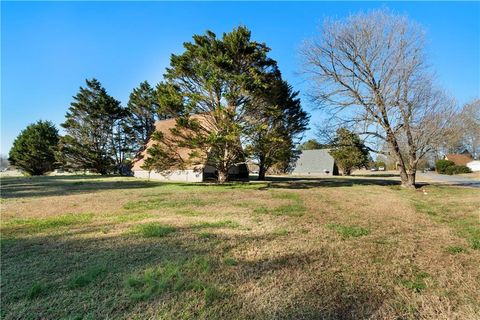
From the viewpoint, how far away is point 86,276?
3303 mm

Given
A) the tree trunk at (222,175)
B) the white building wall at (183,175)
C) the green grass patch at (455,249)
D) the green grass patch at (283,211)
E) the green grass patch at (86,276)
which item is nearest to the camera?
the green grass patch at (86,276)

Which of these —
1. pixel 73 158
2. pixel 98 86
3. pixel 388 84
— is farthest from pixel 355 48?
pixel 73 158

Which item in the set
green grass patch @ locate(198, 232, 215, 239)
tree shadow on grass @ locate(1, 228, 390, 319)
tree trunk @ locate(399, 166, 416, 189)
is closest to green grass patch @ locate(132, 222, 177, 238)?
tree shadow on grass @ locate(1, 228, 390, 319)

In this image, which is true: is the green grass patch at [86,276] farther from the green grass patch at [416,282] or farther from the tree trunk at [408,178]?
the tree trunk at [408,178]

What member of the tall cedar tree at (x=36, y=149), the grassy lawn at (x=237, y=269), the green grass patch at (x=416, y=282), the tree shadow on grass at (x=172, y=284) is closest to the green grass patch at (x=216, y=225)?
the grassy lawn at (x=237, y=269)

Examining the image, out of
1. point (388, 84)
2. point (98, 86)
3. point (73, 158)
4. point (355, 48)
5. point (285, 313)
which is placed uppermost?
point (98, 86)

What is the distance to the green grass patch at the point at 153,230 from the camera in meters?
5.16

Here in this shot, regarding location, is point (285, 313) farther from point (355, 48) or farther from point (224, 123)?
point (355, 48)

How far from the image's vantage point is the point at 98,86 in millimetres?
32094

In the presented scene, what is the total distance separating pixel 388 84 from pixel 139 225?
1734 cm

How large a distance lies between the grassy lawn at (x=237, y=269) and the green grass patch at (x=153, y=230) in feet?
0.13

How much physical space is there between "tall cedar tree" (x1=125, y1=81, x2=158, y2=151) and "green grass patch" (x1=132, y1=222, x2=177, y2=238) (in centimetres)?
2976

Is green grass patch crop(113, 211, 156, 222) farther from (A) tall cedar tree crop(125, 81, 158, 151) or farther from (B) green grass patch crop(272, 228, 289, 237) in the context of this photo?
(A) tall cedar tree crop(125, 81, 158, 151)

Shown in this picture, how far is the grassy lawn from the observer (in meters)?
2.69
